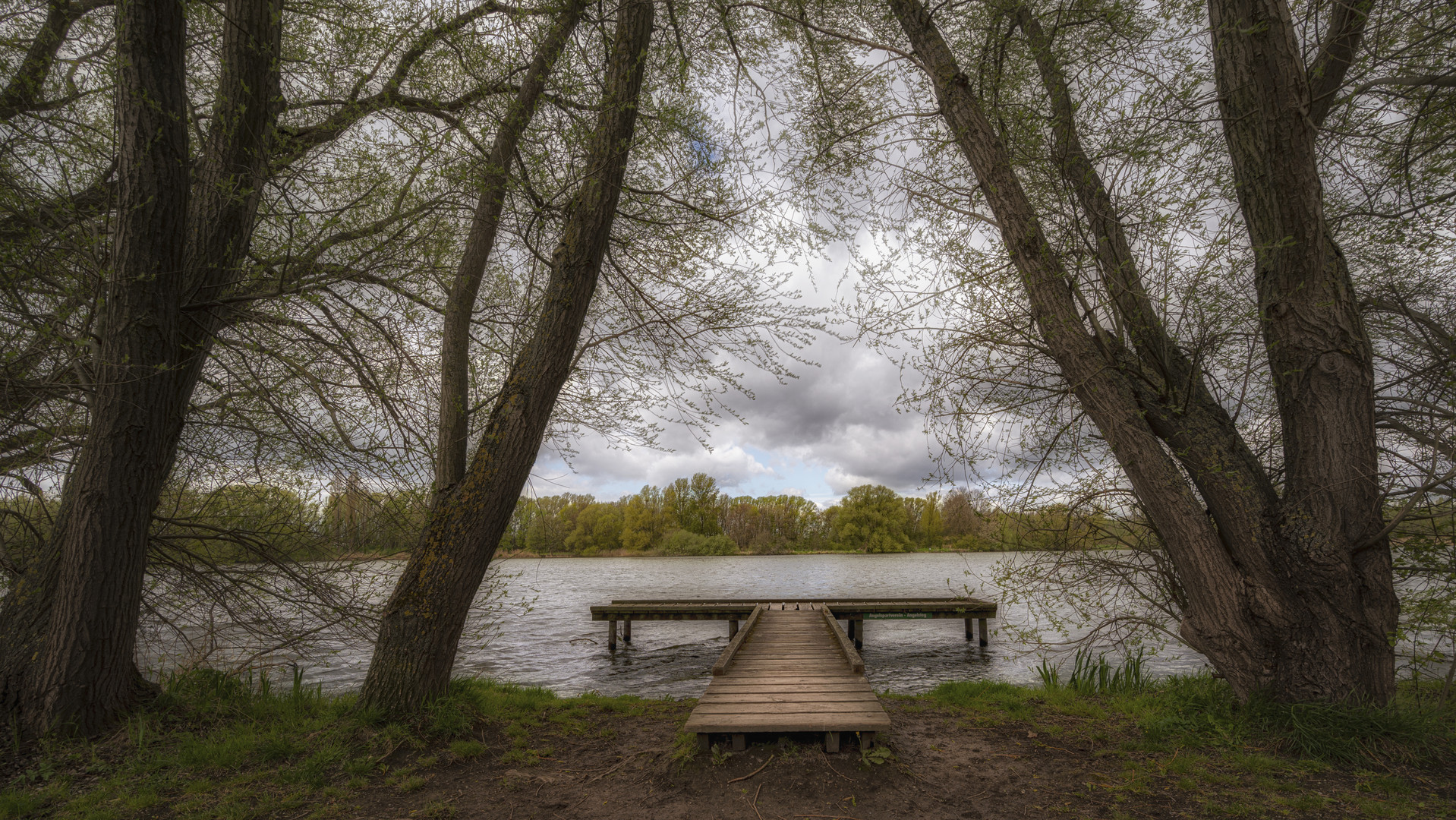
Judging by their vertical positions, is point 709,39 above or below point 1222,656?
above

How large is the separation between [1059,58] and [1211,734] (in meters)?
5.41

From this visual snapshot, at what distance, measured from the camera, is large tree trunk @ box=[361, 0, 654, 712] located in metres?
4.55

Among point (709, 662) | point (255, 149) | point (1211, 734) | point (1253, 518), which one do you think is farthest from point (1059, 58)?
point (709, 662)

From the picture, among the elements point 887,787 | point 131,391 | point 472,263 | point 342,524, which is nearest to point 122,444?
point 131,391

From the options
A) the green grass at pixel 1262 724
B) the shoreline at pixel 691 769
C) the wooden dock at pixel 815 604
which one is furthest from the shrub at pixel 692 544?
the shoreline at pixel 691 769

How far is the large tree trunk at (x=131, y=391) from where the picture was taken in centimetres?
419

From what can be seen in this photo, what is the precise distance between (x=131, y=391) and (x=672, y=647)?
40.2ft

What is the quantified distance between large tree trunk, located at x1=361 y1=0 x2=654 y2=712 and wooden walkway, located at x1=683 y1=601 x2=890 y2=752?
1945 millimetres

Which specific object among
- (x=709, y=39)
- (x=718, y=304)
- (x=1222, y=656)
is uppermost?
(x=709, y=39)

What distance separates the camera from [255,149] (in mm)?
4570

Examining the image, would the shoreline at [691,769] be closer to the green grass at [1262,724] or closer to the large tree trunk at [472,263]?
the green grass at [1262,724]

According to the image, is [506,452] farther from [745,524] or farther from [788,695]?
[745,524]

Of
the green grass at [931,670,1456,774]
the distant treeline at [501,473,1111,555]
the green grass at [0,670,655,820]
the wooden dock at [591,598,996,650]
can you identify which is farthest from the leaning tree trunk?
the distant treeline at [501,473,1111,555]

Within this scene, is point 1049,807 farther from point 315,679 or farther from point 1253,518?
point 315,679
